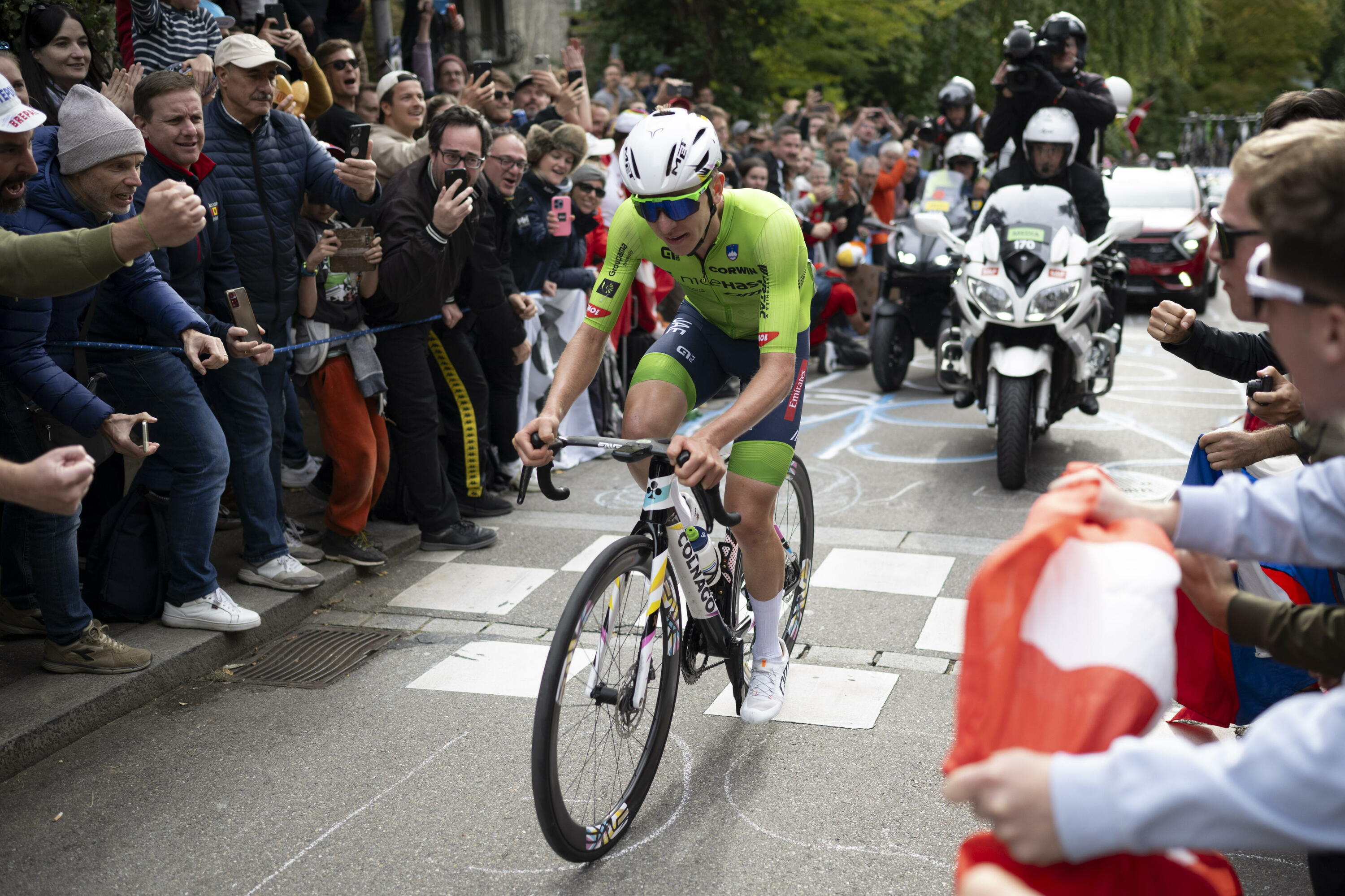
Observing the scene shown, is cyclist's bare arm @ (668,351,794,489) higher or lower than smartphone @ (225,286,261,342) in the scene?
lower

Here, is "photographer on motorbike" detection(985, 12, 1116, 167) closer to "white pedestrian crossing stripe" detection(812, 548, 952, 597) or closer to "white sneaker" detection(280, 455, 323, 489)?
"white pedestrian crossing stripe" detection(812, 548, 952, 597)

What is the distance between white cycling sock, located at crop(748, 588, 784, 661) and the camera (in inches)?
167

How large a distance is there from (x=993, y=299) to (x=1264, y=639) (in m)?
5.80

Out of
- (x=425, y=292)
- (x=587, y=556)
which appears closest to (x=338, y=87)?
(x=425, y=292)

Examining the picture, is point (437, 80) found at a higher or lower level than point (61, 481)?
higher

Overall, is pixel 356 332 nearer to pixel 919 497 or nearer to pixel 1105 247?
pixel 919 497

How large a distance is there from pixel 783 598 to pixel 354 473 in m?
2.50

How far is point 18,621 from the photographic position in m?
4.80

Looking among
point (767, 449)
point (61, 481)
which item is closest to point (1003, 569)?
point (61, 481)

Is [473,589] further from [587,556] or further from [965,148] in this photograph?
[965,148]

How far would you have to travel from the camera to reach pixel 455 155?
19.7 ft

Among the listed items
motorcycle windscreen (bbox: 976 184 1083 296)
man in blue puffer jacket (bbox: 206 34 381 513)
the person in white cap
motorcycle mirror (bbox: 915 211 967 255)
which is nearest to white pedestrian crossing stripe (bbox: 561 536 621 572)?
man in blue puffer jacket (bbox: 206 34 381 513)

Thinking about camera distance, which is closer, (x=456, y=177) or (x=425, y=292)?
(x=456, y=177)

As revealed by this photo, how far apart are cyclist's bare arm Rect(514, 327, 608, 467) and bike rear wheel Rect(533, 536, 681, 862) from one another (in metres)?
0.42
